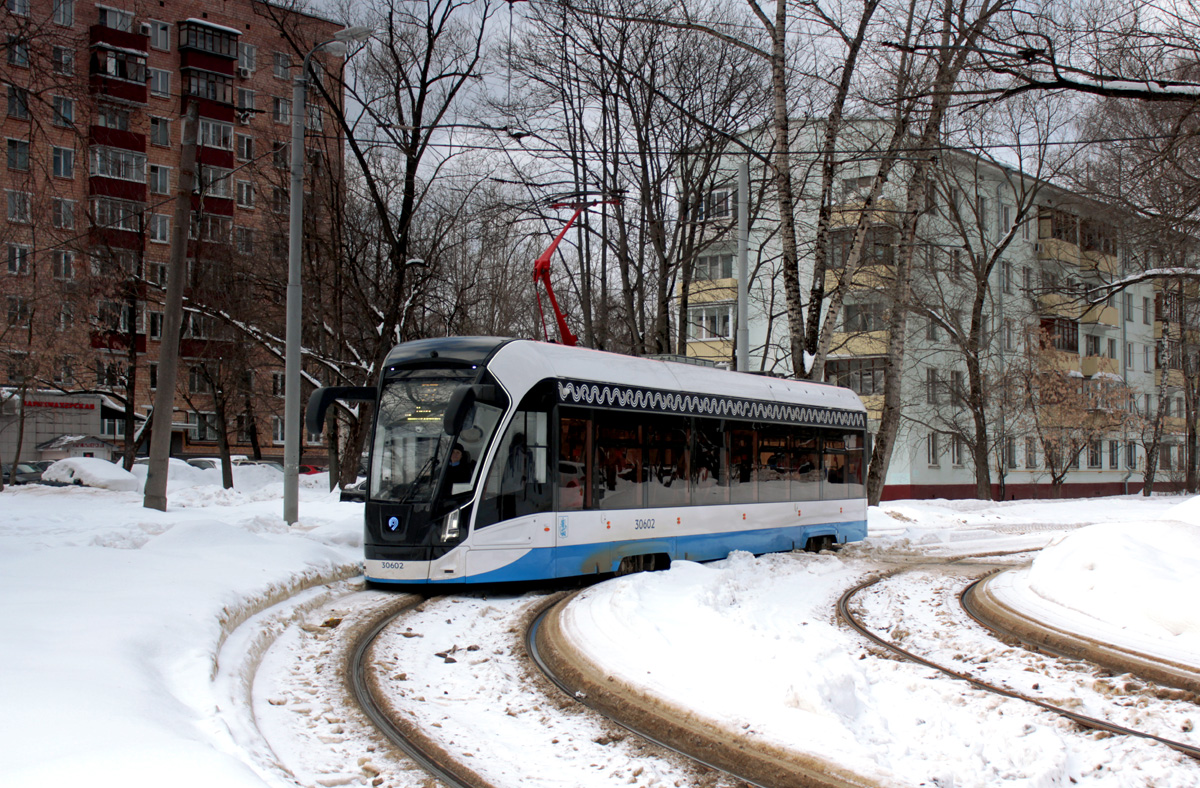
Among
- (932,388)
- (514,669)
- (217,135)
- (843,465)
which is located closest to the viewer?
(514,669)

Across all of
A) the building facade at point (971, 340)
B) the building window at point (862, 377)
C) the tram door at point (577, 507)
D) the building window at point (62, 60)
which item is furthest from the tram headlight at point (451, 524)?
the building window at point (862, 377)

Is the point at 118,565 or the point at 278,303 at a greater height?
the point at 278,303

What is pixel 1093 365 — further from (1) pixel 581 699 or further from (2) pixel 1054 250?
(1) pixel 581 699

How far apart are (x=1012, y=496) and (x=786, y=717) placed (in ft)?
148

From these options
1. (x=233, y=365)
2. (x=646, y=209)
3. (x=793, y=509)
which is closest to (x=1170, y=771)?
(x=793, y=509)

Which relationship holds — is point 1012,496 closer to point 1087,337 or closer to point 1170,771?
point 1087,337

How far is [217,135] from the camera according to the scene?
5922 centimetres

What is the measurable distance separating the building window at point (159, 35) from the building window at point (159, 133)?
4.19 metres

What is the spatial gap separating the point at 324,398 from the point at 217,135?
A: 5242 centimetres

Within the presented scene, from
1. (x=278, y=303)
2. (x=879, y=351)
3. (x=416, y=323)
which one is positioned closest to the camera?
(x=278, y=303)

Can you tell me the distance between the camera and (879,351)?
142 ft

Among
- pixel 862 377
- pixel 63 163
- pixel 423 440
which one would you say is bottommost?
pixel 423 440

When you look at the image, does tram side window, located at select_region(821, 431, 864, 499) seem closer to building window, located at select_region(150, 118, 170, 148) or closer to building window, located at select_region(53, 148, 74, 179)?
building window, located at select_region(53, 148, 74, 179)

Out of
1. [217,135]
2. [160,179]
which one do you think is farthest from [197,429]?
[217,135]
